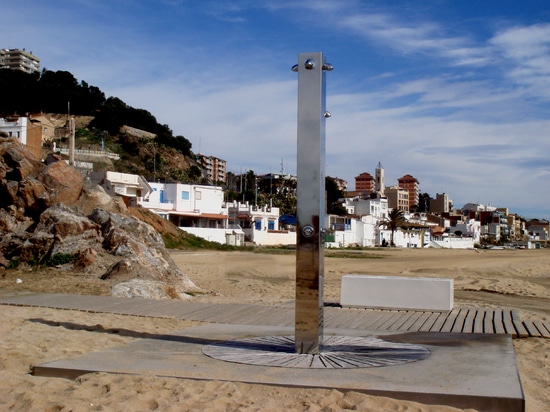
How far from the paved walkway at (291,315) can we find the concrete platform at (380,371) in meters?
1.59

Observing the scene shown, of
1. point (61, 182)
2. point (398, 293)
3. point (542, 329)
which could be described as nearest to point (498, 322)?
point (542, 329)

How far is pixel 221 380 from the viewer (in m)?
5.32

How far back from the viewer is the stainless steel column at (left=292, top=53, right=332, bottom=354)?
6598 millimetres

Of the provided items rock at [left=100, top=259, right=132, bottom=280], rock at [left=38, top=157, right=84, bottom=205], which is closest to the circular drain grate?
rock at [left=100, top=259, right=132, bottom=280]

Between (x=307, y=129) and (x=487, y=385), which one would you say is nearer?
(x=487, y=385)

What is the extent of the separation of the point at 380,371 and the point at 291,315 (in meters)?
4.46

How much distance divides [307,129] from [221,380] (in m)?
2.89

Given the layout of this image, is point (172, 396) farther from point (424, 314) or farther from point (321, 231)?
point (424, 314)

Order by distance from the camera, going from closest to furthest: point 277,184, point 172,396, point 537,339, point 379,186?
point 172,396 < point 537,339 < point 277,184 < point 379,186

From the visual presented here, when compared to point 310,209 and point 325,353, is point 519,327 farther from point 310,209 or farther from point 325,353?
point 310,209

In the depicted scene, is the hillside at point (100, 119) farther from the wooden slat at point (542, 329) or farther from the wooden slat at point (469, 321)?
the wooden slat at point (542, 329)

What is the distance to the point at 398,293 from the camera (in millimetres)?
10898


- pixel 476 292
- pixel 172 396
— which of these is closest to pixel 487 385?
pixel 172 396

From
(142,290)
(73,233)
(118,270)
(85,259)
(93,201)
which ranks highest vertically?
(93,201)
